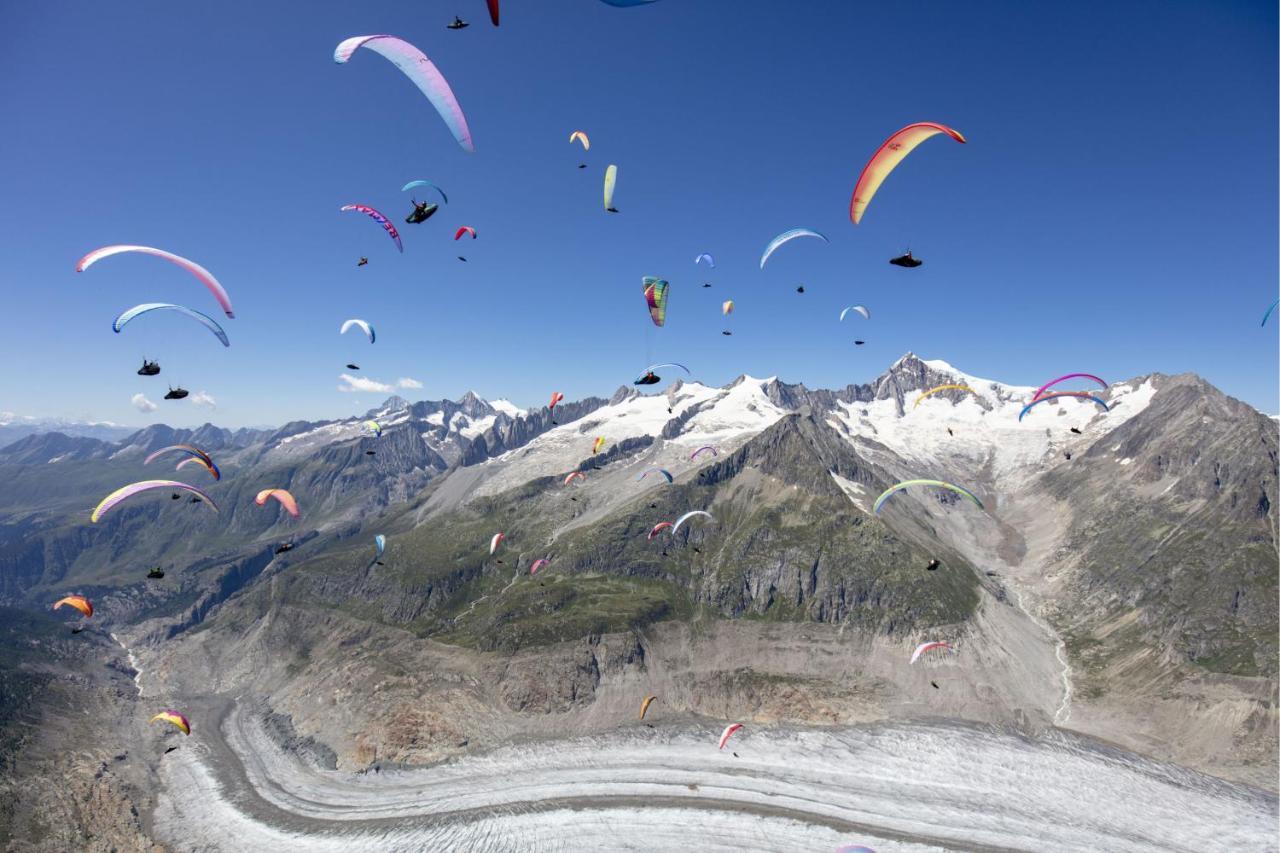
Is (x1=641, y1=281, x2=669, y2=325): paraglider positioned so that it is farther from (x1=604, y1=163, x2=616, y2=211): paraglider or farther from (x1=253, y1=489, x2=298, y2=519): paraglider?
(x1=253, y1=489, x2=298, y2=519): paraglider

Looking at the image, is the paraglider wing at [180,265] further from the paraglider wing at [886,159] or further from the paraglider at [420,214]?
the paraglider wing at [886,159]

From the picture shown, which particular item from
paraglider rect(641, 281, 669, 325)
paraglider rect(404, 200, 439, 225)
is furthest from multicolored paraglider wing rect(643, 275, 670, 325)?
paraglider rect(404, 200, 439, 225)

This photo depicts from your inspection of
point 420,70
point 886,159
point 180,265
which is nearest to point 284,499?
point 180,265

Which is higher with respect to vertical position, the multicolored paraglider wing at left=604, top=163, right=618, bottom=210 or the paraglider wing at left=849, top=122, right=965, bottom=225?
the multicolored paraglider wing at left=604, top=163, right=618, bottom=210

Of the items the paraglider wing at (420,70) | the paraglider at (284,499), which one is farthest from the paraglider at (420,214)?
the paraglider at (284,499)

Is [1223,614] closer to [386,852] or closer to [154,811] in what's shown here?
[386,852]

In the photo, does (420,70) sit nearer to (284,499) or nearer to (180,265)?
(180,265)
